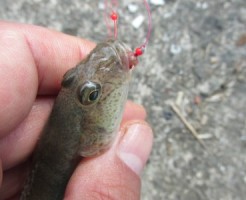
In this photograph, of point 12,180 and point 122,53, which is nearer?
point 122,53

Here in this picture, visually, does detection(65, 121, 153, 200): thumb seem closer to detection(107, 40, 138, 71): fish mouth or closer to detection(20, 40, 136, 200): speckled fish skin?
detection(20, 40, 136, 200): speckled fish skin

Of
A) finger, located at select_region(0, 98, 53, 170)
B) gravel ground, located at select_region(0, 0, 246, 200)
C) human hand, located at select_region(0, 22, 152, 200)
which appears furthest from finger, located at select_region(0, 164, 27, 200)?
gravel ground, located at select_region(0, 0, 246, 200)

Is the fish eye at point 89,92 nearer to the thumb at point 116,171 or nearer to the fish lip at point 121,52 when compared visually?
the fish lip at point 121,52

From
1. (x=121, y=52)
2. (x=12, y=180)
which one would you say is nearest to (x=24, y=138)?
(x=12, y=180)

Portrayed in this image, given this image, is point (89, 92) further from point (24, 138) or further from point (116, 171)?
point (24, 138)

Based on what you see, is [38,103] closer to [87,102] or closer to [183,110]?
[87,102]
